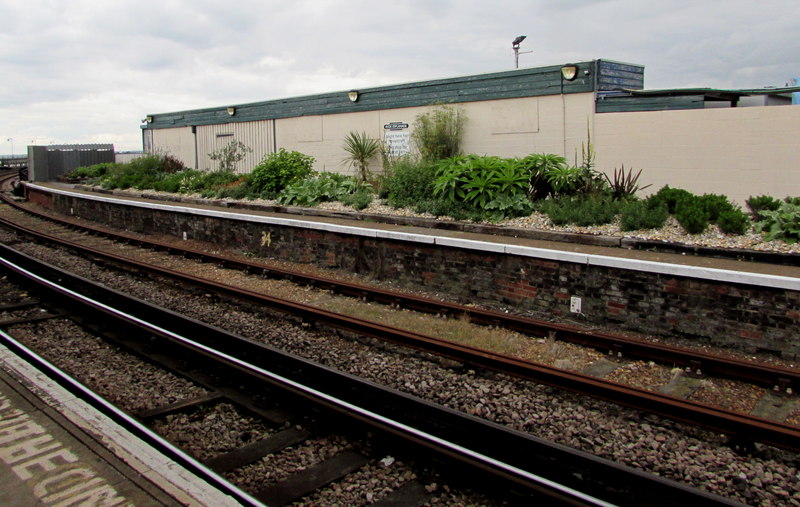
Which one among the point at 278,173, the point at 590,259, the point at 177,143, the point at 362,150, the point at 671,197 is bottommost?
the point at 590,259

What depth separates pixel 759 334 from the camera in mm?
7039

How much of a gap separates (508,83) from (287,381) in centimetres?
1197

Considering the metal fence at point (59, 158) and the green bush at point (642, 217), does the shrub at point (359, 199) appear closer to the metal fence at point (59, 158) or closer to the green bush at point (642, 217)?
the green bush at point (642, 217)

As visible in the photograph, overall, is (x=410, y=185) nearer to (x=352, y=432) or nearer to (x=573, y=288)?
(x=573, y=288)

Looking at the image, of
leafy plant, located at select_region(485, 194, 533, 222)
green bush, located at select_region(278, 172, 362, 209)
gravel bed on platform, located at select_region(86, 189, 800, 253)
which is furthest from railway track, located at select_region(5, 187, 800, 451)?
green bush, located at select_region(278, 172, 362, 209)

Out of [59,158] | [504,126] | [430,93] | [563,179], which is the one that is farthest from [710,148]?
[59,158]

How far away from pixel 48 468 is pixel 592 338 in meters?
5.67

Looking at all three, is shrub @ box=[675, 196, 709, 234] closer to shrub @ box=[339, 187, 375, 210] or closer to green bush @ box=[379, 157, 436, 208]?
green bush @ box=[379, 157, 436, 208]

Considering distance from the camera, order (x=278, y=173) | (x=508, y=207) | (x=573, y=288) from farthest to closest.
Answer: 1. (x=278, y=173)
2. (x=508, y=207)
3. (x=573, y=288)

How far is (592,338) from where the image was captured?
7344mm

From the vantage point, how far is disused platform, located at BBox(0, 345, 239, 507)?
147 inches

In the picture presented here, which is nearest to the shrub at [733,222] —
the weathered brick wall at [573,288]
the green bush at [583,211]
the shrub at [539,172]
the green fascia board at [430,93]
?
the green bush at [583,211]

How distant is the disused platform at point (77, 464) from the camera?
3.73 metres

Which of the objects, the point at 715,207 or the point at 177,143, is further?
the point at 177,143
